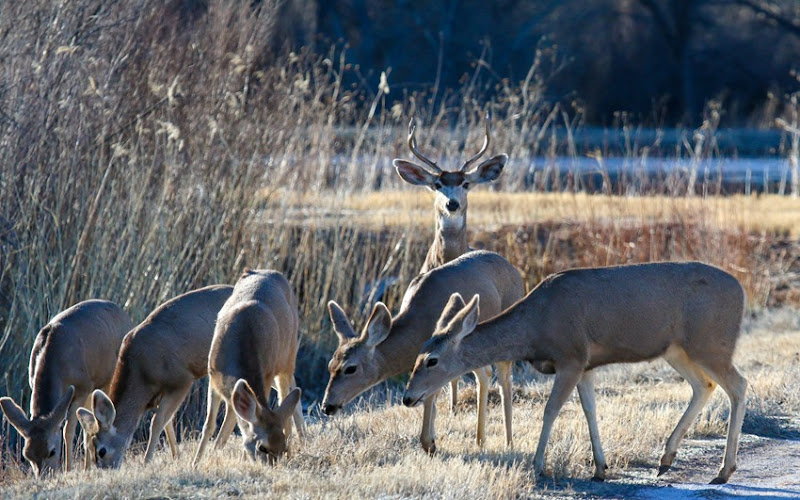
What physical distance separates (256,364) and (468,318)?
147 cm

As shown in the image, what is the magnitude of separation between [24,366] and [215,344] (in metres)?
3.39

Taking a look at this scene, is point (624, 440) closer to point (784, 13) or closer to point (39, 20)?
point (39, 20)

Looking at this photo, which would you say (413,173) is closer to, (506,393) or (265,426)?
(506,393)

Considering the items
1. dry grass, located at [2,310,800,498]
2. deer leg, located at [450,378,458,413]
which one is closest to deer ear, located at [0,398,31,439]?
dry grass, located at [2,310,800,498]

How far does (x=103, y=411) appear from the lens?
8914mm

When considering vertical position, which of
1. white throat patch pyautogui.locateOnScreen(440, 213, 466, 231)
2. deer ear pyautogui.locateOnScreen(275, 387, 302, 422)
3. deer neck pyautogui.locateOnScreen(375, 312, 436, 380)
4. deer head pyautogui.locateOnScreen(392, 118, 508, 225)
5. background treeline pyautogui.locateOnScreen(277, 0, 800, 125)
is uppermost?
background treeline pyautogui.locateOnScreen(277, 0, 800, 125)

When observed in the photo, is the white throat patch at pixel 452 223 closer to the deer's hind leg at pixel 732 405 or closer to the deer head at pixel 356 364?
the deer head at pixel 356 364

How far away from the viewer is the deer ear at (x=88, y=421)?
348 inches

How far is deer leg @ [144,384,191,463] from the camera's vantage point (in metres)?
9.25

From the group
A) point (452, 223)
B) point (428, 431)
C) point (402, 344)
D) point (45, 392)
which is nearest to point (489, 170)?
point (452, 223)

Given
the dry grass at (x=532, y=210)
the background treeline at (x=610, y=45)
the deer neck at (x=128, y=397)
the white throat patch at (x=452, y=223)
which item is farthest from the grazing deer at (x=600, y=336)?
the background treeline at (x=610, y=45)

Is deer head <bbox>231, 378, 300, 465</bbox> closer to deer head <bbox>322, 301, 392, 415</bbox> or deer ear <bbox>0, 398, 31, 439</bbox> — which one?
deer head <bbox>322, 301, 392, 415</bbox>

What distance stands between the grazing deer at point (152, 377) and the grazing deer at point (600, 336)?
6.73 feet

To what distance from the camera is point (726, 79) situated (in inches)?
1583
